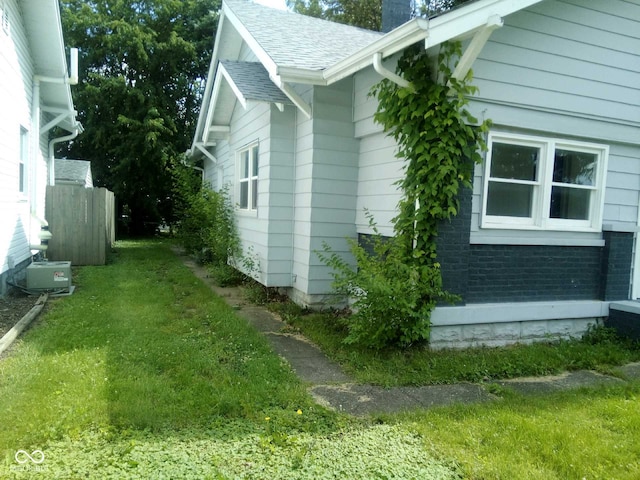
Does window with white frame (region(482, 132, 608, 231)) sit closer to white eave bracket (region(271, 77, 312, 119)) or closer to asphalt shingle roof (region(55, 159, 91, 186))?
white eave bracket (region(271, 77, 312, 119))

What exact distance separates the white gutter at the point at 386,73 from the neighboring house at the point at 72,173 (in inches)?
601

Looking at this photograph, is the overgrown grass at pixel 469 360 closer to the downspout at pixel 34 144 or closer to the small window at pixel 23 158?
the small window at pixel 23 158

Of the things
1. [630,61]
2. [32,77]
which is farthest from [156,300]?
[630,61]

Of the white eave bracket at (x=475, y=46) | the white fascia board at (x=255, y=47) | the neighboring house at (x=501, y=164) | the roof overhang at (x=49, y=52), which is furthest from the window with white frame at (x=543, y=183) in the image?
the roof overhang at (x=49, y=52)

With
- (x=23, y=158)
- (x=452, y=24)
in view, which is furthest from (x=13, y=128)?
(x=452, y=24)

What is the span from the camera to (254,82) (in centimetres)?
732

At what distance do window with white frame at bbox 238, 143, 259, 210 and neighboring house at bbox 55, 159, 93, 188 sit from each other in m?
10.4

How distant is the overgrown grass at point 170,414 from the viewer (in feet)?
9.43

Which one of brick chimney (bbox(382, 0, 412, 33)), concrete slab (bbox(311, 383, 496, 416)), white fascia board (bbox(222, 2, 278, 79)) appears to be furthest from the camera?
brick chimney (bbox(382, 0, 412, 33))

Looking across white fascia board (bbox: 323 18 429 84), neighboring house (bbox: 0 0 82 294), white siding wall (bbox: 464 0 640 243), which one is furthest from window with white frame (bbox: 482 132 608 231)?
neighboring house (bbox: 0 0 82 294)

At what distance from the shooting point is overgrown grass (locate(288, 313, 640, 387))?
453cm

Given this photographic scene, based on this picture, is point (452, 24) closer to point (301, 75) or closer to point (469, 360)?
point (301, 75)

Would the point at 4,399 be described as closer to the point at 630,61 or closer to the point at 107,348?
the point at 107,348

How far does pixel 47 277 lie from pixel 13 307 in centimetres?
98
